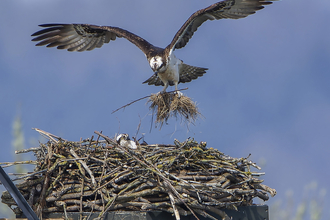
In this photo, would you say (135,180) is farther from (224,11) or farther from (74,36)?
(74,36)

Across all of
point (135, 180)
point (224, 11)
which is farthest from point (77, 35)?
point (135, 180)

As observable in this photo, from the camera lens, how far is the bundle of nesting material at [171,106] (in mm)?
4980

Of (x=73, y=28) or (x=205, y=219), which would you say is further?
(x=73, y=28)

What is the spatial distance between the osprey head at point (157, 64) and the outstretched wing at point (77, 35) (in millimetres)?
970

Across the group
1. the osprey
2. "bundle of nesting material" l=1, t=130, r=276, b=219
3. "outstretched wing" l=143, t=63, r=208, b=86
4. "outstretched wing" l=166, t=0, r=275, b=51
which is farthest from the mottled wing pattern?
"bundle of nesting material" l=1, t=130, r=276, b=219

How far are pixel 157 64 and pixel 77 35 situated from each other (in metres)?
2.06

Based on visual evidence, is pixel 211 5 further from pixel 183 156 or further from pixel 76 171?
pixel 76 171

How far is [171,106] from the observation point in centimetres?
501

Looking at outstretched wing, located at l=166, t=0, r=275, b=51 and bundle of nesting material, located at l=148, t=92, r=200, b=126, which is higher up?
outstretched wing, located at l=166, t=0, r=275, b=51

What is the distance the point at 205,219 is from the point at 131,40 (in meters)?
3.27

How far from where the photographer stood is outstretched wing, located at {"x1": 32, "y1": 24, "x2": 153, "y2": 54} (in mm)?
6234

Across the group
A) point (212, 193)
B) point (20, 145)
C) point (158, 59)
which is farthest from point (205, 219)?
point (20, 145)

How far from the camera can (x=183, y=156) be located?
3738mm

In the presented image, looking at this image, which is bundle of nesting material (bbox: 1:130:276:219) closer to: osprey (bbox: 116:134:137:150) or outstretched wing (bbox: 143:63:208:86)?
osprey (bbox: 116:134:137:150)
